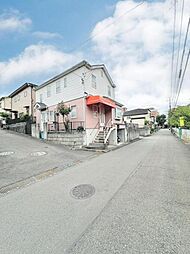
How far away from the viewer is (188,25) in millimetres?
7434

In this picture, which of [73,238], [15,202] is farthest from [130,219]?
[15,202]

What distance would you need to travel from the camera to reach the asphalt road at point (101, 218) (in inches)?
109

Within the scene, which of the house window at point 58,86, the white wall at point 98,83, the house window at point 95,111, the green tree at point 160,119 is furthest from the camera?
the green tree at point 160,119

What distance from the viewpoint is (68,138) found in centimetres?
1617

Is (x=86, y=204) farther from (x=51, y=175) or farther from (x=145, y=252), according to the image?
(x=51, y=175)

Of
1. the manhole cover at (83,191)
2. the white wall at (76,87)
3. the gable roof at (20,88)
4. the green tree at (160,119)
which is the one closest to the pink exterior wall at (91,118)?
the white wall at (76,87)

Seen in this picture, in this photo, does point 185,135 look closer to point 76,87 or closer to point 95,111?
point 95,111

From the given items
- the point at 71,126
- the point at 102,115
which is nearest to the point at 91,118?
the point at 71,126

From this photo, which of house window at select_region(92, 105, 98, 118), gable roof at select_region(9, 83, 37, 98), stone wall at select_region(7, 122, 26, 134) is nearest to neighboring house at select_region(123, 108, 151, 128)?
gable roof at select_region(9, 83, 37, 98)

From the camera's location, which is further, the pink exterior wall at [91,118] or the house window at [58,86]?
the house window at [58,86]

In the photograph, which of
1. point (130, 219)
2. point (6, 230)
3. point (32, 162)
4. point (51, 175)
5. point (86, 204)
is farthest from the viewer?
point (32, 162)

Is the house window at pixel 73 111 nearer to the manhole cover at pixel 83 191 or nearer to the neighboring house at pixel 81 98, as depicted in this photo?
the neighboring house at pixel 81 98

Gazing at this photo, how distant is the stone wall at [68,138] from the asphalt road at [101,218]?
950cm

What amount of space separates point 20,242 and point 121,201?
7.92ft
